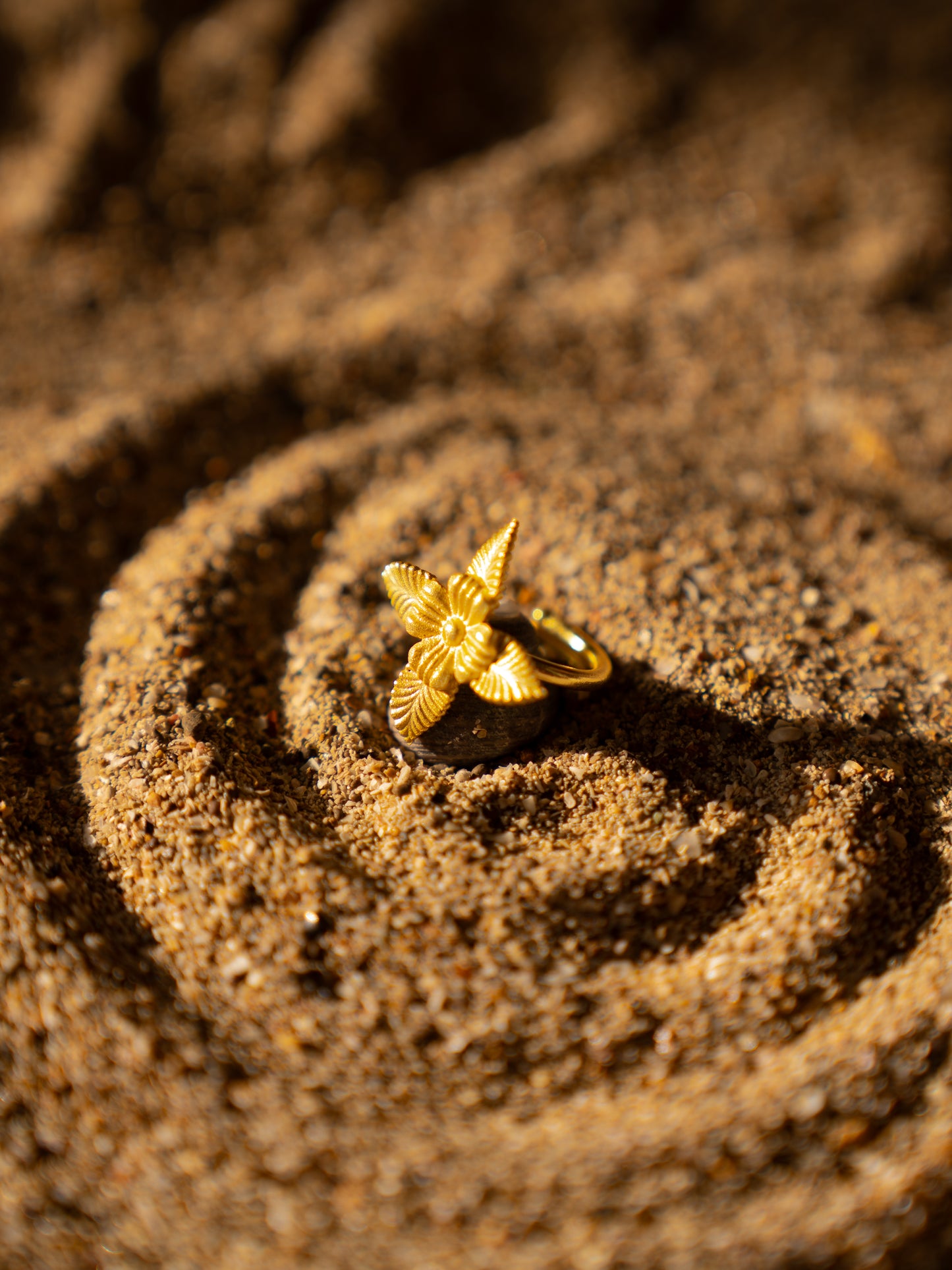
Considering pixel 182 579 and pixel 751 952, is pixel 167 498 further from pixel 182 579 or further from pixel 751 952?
pixel 751 952

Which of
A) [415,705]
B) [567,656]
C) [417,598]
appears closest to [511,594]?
[567,656]

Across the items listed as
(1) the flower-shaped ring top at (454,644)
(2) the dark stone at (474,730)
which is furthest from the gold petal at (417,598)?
(2) the dark stone at (474,730)

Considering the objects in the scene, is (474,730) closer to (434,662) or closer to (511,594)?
(434,662)

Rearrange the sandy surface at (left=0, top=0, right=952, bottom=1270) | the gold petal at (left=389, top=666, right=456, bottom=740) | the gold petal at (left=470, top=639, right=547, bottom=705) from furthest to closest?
1. the gold petal at (left=389, top=666, right=456, bottom=740)
2. the gold petal at (left=470, top=639, right=547, bottom=705)
3. the sandy surface at (left=0, top=0, right=952, bottom=1270)

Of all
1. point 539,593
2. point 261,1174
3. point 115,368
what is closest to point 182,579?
point 539,593

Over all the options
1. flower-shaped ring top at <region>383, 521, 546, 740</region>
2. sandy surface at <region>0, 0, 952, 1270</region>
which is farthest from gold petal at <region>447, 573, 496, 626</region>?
sandy surface at <region>0, 0, 952, 1270</region>

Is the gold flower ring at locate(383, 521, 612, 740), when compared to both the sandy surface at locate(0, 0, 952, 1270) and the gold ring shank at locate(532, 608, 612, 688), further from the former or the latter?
the sandy surface at locate(0, 0, 952, 1270)
